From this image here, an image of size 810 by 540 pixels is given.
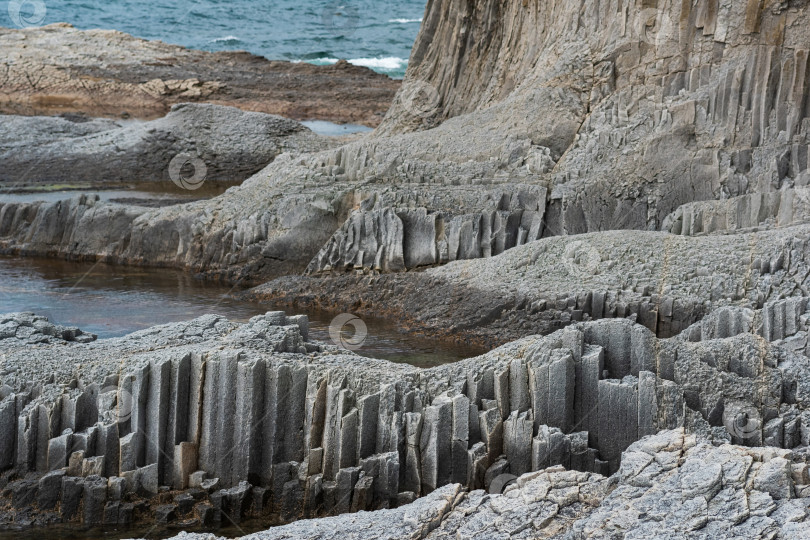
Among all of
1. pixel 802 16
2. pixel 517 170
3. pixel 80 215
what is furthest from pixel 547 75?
pixel 80 215

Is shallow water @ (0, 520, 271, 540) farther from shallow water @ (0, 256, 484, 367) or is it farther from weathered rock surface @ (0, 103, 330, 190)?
weathered rock surface @ (0, 103, 330, 190)

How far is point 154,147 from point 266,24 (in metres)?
43.2

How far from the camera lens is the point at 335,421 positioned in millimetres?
9562

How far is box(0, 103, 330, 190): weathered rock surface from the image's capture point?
26906 mm

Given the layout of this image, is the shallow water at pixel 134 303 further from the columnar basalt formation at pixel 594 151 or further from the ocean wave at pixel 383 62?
the ocean wave at pixel 383 62

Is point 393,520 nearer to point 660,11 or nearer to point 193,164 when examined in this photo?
point 660,11

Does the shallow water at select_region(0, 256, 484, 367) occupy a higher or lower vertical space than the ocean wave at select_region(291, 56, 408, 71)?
lower

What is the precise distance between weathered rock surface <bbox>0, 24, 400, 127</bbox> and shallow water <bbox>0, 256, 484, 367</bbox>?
18.6m

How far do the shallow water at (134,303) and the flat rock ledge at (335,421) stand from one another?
3.43 metres

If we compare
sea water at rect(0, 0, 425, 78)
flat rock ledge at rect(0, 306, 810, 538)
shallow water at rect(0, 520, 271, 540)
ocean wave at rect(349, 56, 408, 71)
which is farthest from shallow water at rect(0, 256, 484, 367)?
sea water at rect(0, 0, 425, 78)

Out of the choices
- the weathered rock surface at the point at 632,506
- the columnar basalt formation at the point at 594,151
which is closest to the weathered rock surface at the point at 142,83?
the columnar basalt formation at the point at 594,151

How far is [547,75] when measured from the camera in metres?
19.1

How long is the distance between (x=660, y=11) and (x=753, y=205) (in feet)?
14.1

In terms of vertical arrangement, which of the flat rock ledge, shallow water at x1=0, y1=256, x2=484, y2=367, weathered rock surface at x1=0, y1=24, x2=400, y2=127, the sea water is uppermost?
the sea water
